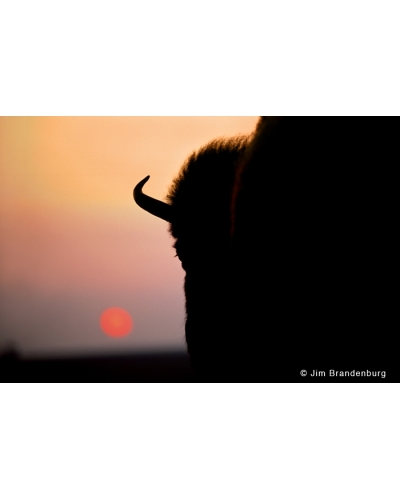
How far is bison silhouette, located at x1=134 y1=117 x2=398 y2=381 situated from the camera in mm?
2447

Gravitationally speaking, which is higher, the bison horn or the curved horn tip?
the curved horn tip

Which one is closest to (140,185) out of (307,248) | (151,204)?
(151,204)

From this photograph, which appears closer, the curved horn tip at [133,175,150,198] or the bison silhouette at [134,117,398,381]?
the bison silhouette at [134,117,398,381]

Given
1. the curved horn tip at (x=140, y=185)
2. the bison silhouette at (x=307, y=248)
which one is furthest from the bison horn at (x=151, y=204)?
the bison silhouette at (x=307, y=248)

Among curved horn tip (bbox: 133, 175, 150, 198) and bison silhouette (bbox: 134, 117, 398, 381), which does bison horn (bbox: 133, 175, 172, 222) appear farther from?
bison silhouette (bbox: 134, 117, 398, 381)

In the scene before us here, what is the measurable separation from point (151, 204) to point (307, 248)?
0.78m

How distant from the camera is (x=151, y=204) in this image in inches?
104

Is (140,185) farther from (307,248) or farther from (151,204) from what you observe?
(307,248)

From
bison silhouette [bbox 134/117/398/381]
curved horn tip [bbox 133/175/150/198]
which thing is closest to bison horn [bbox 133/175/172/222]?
curved horn tip [bbox 133/175/150/198]

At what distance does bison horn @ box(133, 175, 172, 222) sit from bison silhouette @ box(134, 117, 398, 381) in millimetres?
306

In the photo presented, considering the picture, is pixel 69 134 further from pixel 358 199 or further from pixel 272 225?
pixel 358 199

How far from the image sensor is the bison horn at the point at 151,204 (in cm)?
262

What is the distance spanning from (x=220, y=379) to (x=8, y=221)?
4.16ft

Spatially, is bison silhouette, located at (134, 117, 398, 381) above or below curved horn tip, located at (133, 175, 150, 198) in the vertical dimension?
below
